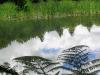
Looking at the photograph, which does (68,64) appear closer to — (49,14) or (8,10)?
(8,10)

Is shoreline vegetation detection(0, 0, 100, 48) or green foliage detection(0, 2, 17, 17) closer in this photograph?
shoreline vegetation detection(0, 0, 100, 48)

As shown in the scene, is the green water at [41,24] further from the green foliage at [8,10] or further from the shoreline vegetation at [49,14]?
the green foliage at [8,10]

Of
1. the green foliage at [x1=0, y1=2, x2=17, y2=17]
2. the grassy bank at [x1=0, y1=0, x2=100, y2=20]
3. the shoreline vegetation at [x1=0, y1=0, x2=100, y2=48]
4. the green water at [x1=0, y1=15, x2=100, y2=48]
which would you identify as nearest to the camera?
the green water at [x1=0, y1=15, x2=100, y2=48]

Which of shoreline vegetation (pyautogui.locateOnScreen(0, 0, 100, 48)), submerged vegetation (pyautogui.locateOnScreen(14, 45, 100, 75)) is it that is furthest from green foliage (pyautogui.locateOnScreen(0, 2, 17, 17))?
submerged vegetation (pyautogui.locateOnScreen(14, 45, 100, 75))

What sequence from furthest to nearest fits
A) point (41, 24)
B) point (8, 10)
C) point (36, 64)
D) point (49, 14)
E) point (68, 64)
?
point (49, 14) → point (8, 10) → point (41, 24) → point (68, 64) → point (36, 64)

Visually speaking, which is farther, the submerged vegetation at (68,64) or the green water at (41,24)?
the green water at (41,24)

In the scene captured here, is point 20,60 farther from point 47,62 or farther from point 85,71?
point 85,71

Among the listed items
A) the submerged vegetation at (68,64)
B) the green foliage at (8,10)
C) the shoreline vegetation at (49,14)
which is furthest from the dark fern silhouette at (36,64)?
the green foliage at (8,10)

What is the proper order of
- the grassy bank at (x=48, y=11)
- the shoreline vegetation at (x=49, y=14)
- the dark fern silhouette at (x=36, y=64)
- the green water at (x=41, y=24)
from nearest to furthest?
the dark fern silhouette at (x=36, y=64)
the green water at (x=41, y=24)
the shoreline vegetation at (x=49, y=14)
the grassy bank at (x=48, y=11)

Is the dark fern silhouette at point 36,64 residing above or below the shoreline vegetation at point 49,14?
below

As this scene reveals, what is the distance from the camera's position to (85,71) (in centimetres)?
318

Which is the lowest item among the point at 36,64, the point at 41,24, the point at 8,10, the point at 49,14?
the point at 36,64

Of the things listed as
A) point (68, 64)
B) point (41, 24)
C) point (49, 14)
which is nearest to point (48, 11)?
point (49, 14)

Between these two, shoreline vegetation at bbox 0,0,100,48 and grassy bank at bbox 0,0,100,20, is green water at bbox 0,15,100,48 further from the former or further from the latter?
grassy bank at bbox 0,0,100,20
